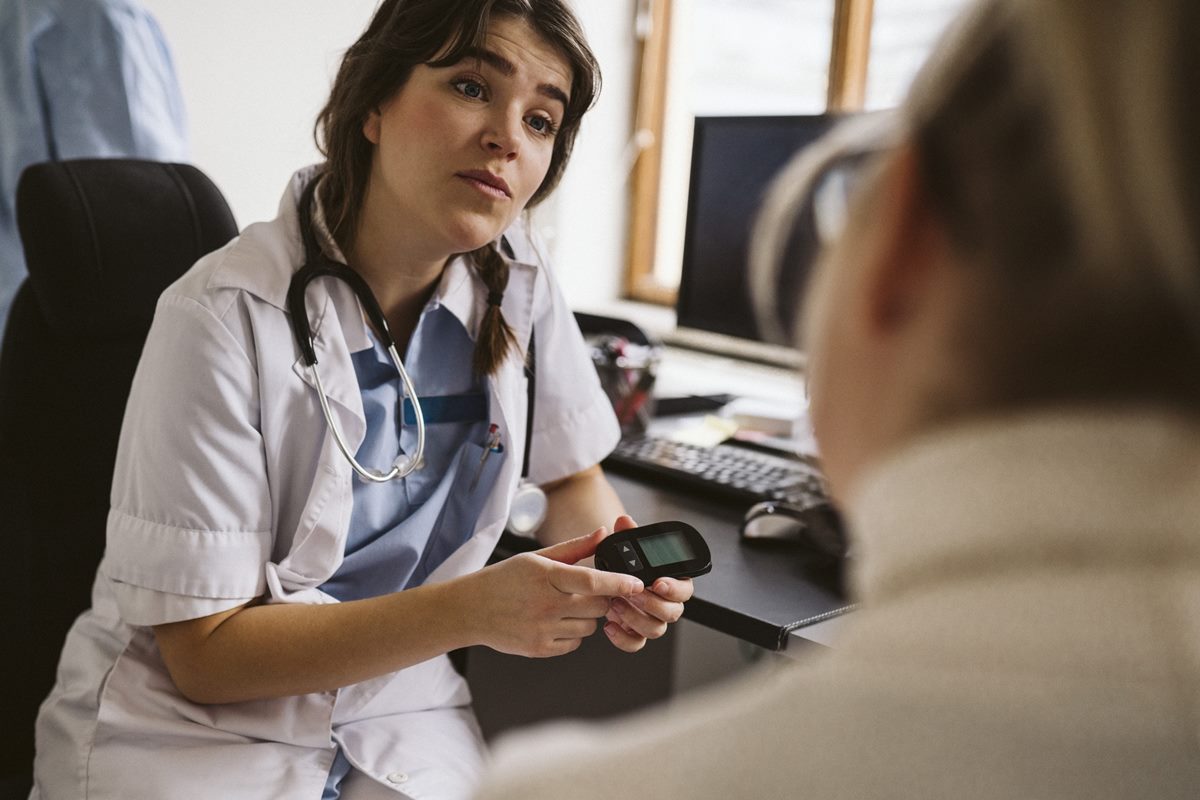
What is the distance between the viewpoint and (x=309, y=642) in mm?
1029

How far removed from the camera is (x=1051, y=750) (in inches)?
12.5

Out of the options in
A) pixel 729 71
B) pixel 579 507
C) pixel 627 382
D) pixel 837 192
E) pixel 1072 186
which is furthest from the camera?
pixel 729 71

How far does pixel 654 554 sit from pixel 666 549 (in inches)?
0.5

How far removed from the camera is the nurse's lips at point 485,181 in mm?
1140

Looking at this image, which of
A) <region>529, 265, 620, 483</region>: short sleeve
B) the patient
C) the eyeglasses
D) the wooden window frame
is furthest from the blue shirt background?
the patient

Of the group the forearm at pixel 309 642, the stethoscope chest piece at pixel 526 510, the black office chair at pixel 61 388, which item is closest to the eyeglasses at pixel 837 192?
the forearm at pixel 309 642

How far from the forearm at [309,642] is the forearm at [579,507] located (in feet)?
1.03

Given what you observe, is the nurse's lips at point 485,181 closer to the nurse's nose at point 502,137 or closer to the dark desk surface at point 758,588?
the nurse's nose at point 502,137

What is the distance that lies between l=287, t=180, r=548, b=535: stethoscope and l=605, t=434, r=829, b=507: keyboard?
0.23m

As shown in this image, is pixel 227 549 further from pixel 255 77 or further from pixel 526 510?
pixel 255 77

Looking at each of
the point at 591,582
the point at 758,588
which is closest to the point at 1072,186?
the point at 591,582

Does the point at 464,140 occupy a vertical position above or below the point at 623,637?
above

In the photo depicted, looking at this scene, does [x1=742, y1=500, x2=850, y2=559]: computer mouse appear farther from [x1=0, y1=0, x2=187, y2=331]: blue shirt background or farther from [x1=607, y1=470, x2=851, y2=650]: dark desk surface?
[x1=0, y1=0, x2=187, y2=331]: blue shirt background

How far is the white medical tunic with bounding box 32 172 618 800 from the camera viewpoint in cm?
101
